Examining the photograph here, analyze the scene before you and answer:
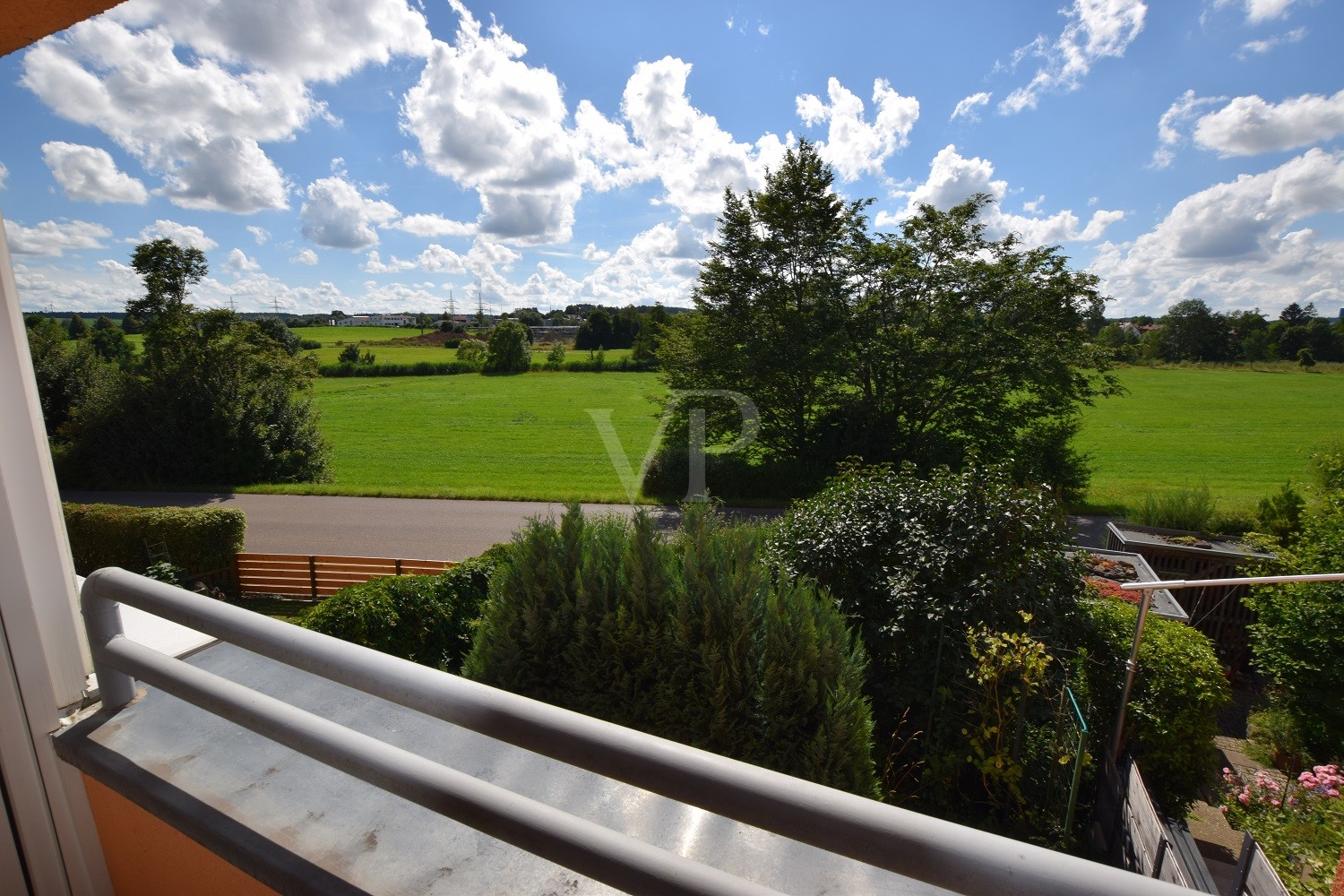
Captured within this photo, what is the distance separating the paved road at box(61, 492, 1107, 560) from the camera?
43.3 feet

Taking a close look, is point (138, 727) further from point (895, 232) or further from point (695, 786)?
point (895, 232)

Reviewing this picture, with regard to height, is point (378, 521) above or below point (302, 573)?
below

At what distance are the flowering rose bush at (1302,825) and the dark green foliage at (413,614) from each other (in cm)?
561

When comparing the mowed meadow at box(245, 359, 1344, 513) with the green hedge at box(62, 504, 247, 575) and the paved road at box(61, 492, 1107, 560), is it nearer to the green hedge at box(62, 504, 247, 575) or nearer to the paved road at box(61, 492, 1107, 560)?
the paved road at box(61, 492, 1107, 560)

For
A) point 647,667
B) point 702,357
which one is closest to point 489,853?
point 647,667

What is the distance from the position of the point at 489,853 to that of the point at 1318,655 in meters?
8.44

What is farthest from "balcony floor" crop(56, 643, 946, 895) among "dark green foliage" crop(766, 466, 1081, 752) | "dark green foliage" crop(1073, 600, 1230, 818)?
"dark green foliage" crop(1073, 600, 1230, 818)

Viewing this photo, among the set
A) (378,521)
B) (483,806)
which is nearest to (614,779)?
(483,806)

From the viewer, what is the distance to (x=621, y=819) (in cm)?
116

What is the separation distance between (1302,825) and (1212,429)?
2739cm

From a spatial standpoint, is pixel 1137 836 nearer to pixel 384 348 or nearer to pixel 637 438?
pixel 637 438

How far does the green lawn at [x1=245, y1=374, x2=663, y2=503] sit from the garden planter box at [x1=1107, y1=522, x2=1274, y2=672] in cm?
946

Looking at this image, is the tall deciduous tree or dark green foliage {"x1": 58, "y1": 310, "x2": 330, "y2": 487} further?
dark green foliage {"x1": 58, "y1": 310, "x2": 330, "y2": 487}

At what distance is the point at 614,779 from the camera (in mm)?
602
